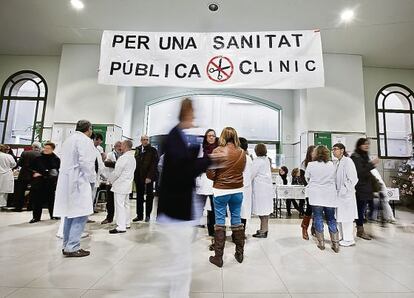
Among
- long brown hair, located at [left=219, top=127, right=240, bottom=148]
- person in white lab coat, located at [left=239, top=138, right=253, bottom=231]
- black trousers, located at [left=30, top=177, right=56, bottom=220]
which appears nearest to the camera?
long brown hair, located at [left=219, top=127, right=240, bottom=148]

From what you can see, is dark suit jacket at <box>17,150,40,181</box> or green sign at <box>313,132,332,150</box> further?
green sign at <box>313,132,332,150</box>

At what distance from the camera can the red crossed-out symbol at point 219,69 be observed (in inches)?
99.3

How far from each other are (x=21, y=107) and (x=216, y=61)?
28.2 feet

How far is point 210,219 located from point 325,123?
Result: 5.19 m

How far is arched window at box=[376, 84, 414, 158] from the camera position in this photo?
8305mm

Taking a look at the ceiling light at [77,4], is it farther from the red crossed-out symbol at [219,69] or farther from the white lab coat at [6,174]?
the red crossed-out symbol at [219,69]

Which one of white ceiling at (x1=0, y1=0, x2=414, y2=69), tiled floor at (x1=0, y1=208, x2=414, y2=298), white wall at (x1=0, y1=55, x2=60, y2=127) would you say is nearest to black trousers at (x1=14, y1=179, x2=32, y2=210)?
tiled floor at (x1=0, y1=208, x2=414, y2=298)

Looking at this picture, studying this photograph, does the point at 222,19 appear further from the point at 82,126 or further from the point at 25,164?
the point at 25,164

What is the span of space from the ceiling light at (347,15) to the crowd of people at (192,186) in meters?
3.66

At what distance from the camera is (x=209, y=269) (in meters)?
2.47

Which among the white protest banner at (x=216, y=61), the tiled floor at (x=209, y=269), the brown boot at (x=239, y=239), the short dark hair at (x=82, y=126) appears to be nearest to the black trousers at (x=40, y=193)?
the tiled floor at (x=209, y=269)

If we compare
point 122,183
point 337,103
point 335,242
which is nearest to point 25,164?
point 122,183

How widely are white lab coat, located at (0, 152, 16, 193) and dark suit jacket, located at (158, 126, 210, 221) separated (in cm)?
566

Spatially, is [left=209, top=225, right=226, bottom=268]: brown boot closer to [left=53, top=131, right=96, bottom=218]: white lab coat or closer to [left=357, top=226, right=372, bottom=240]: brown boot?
[left=53, top=131, right=96, bottom=218]: white lab coat
